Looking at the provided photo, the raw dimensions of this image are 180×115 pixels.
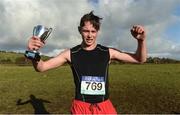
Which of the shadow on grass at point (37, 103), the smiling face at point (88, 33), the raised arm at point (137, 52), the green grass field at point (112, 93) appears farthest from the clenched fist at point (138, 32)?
the shadow on grass at point (37, 103)

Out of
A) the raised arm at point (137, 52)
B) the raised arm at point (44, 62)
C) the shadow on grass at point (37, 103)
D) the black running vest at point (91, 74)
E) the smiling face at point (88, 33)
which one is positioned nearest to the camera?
the raised arm at point (44, 62)

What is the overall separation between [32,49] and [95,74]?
1.24 meters

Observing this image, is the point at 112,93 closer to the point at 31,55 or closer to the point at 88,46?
the point at 88,46

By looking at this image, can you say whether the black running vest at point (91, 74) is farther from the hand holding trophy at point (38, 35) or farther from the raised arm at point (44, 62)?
the hand holding trophy at point (38, 35)

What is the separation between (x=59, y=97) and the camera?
20.1m

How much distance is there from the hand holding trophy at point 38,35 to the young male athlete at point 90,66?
0.44 m

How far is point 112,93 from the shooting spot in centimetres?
2089

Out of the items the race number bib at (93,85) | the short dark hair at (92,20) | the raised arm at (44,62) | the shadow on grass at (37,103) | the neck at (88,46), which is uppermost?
the short dark hair at (92,20)

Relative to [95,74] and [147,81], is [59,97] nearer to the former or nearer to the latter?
[147,81]

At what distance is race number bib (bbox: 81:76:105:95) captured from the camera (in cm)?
698

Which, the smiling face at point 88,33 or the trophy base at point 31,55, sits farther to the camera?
Answer: the smiling face at point 88,33

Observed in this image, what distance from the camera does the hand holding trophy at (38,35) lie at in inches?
250

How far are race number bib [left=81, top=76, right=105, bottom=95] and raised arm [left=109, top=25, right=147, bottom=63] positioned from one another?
47 cm

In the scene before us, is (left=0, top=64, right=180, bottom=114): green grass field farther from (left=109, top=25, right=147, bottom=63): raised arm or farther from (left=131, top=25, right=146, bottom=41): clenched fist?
(left=131, top=25, right=146, bottom=41): clenched fist
